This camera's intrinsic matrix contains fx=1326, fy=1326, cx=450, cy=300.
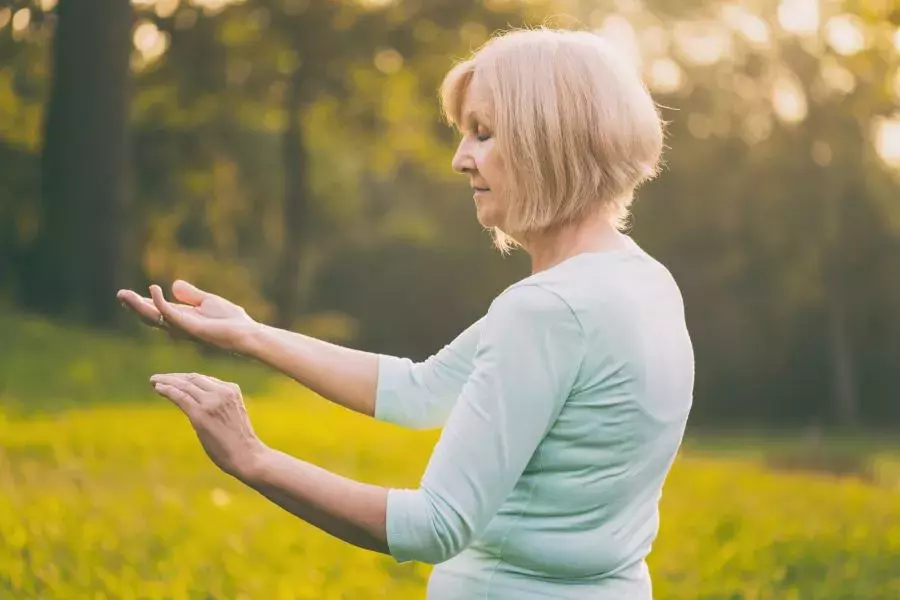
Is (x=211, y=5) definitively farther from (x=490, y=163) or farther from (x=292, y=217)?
(x=490, y=163)

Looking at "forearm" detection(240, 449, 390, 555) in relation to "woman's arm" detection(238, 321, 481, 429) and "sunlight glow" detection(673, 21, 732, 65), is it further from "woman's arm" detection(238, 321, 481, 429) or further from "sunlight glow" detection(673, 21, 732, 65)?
"sunlight glow" detection(673, 21, 732, 65)

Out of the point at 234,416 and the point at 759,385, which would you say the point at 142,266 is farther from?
the point at 234,416

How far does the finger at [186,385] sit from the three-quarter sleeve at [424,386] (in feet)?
1.90

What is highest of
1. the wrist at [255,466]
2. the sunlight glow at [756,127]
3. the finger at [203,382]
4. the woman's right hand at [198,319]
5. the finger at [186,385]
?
the finger at [203,382]

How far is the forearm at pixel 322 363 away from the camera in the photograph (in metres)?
2.83

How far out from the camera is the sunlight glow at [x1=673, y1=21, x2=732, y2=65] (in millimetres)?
31203

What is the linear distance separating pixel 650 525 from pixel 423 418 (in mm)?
603

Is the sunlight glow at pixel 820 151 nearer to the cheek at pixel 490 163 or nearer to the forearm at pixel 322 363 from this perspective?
the forearm at pixel 322 363

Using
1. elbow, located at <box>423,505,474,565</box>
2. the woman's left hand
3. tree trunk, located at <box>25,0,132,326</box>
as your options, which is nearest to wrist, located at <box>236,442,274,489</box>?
the woman's left hand

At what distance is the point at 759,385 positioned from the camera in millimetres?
30109

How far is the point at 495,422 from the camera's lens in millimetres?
2064

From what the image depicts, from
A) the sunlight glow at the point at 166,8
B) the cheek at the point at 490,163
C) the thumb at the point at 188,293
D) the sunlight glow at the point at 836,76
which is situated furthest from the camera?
the sunlight glow at the point at 836,76

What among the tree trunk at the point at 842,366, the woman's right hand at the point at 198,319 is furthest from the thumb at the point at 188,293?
the tree trunk at the point at 842,366

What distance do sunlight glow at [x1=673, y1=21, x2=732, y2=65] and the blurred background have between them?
73 millimetres
